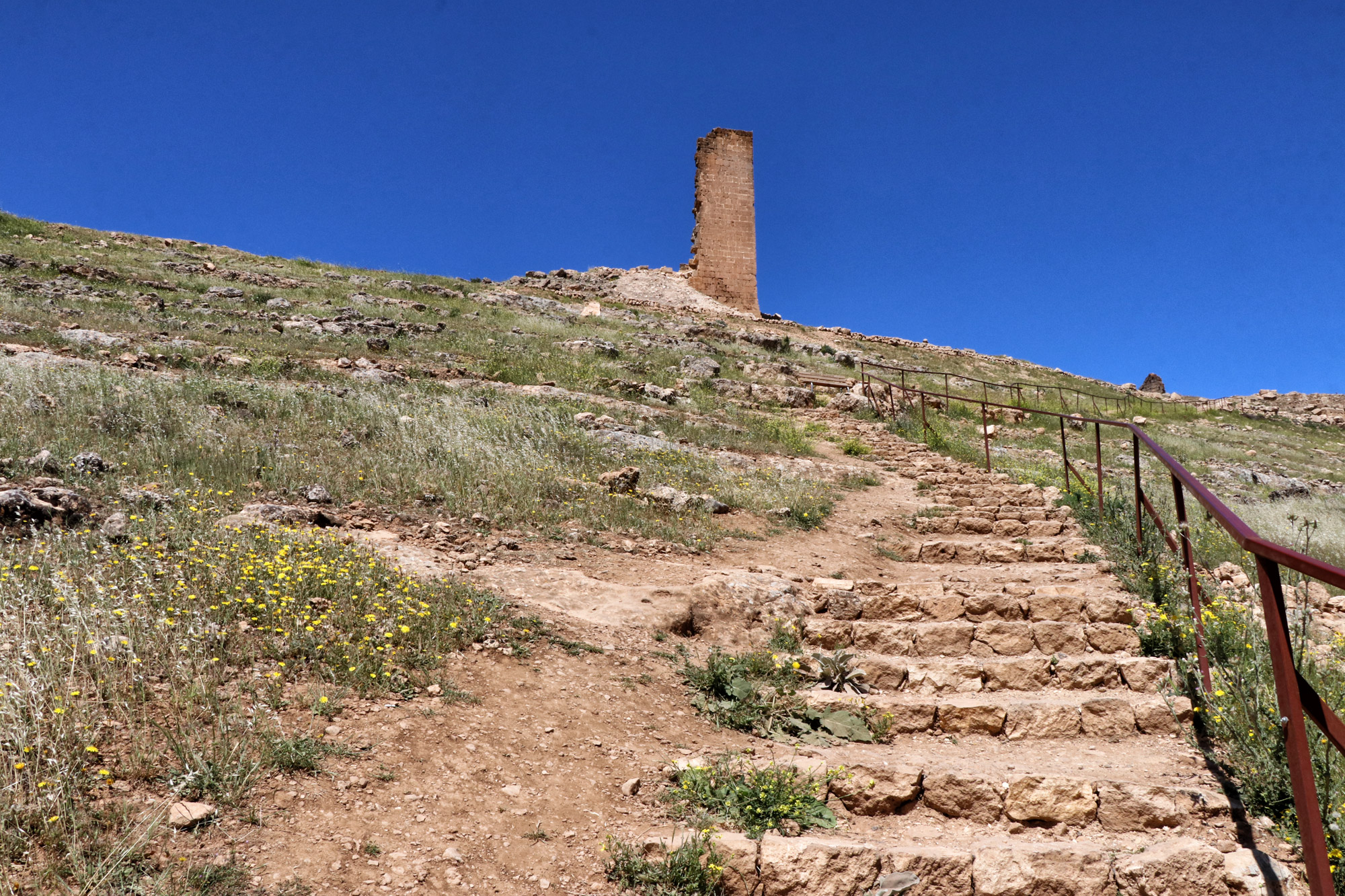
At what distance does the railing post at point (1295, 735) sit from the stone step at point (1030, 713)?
79.8 inches

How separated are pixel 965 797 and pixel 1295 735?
1685 mm

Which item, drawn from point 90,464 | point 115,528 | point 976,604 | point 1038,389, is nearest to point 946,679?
point 976,604

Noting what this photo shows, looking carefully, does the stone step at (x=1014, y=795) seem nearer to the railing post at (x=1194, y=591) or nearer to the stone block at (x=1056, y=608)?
the railing post at (x=1194, y=591)

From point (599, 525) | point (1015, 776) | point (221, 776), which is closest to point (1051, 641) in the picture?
point (1015, 776)

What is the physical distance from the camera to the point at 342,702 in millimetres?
3723

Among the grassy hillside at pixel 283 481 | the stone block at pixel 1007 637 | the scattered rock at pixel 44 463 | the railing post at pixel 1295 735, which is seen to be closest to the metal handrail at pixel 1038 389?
the grassy hillside at pixel 283 481

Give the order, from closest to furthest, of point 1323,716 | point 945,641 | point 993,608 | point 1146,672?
1. point 1323,716
2. point 1146,672
3. point 945,641
4. point 993,608

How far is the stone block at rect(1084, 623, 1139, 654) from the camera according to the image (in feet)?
16.0

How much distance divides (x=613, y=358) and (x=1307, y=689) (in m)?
16.7

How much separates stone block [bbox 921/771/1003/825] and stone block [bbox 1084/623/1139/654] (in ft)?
6.20

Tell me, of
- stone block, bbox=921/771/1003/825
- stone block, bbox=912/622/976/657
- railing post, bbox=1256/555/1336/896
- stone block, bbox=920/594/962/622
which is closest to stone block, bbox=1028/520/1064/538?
stone block, bbox=920/594/962/622

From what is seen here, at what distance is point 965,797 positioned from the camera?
3.58m

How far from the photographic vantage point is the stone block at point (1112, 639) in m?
4.88

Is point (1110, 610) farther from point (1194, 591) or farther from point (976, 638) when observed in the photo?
point (1194, 591)
